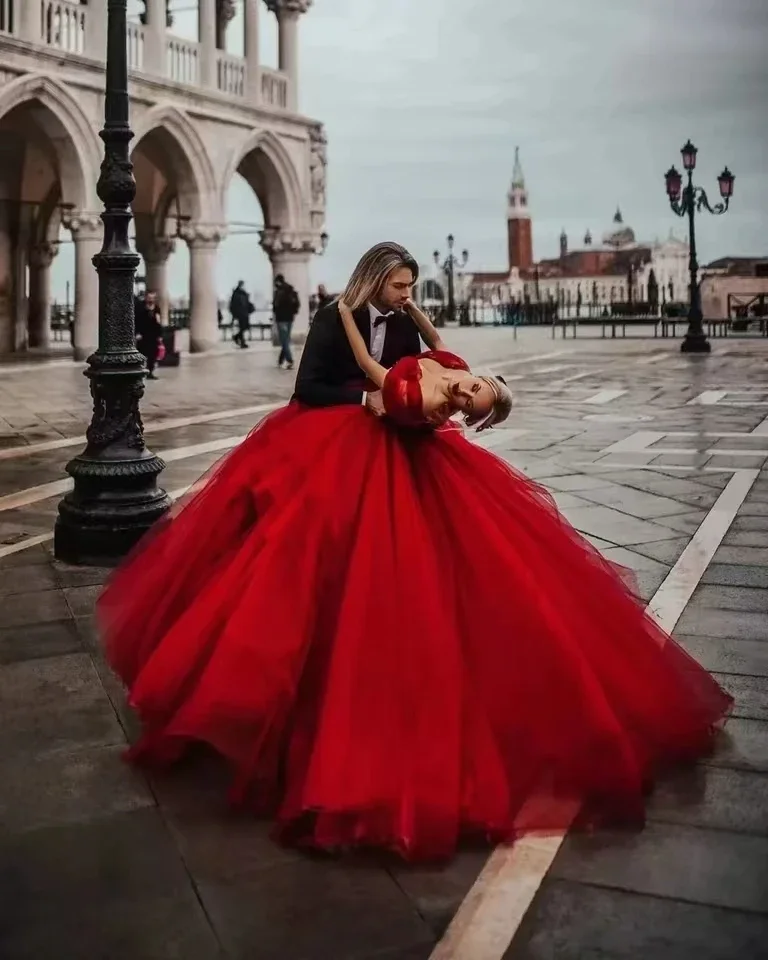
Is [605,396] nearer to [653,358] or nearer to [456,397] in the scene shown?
[653,358]

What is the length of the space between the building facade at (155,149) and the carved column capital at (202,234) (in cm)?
3

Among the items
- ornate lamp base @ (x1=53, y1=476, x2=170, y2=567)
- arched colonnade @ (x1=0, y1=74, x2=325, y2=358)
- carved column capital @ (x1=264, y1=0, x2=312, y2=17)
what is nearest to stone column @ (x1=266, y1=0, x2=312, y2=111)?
carved column capital @ (x1=264, y1=0, x2=312, y2=17)

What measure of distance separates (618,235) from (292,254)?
11838 cm

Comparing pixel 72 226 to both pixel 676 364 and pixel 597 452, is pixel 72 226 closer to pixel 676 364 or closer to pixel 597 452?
pixel 676 364

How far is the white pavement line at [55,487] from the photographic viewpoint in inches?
256

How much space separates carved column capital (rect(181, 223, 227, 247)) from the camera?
22.9 m

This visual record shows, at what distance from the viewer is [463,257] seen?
5303cm

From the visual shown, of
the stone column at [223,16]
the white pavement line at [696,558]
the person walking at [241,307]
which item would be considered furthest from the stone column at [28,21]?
the white pavement line at [696,558]

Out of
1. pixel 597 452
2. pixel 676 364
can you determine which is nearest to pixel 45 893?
pixel 597 452

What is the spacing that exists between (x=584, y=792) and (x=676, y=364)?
16789mm

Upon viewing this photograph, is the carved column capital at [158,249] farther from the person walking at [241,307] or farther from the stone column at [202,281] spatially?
the stone column at [202,281]

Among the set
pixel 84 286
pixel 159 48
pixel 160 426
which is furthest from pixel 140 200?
pixel 160 426

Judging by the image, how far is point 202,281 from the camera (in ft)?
76.1

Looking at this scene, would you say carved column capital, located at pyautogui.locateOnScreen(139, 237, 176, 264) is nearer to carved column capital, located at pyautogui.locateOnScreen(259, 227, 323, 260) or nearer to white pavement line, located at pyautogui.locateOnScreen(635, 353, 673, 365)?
carved column capital, located at pyautogui.locateOnScreen(259, 227, 323, 260)
